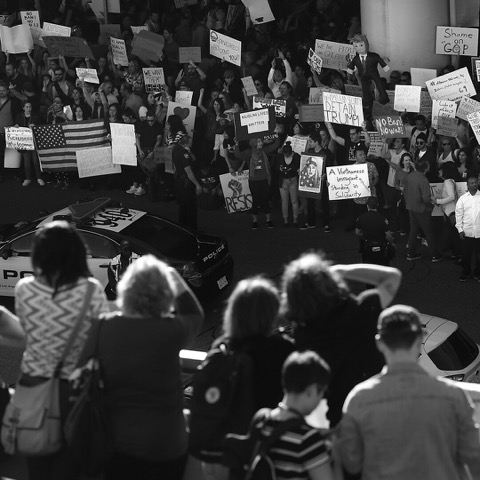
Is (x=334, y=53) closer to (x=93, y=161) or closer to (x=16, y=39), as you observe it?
(x=93, y=161)

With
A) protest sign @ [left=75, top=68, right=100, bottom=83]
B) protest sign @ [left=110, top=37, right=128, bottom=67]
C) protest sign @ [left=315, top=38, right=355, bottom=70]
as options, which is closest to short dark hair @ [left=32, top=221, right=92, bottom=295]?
protest sign @ [left=315, top=38, right=355, bottom=70]

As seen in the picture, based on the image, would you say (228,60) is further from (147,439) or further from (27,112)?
(147,439)

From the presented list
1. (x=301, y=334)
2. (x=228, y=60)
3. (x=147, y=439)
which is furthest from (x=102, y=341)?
(x=228, y=60)

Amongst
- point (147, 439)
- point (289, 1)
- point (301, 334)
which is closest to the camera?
point (147, 439)

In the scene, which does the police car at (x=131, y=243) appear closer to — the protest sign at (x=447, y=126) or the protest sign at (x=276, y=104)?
the protest sign at (x=447, y=126)

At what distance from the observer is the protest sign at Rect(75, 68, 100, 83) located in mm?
21094

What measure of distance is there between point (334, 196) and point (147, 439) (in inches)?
494

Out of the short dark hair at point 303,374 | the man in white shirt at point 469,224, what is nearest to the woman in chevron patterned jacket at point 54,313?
the short dark hair at point 303,374

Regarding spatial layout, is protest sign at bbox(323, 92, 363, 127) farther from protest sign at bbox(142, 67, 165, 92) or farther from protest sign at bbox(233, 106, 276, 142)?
protest sign at bbox(142, 67, 165, 92)

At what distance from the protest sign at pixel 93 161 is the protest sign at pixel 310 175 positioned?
413cm

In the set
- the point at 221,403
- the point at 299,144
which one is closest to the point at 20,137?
the point at 299,144

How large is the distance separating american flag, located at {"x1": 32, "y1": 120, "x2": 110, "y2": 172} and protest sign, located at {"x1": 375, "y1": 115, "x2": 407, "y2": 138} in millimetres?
5868

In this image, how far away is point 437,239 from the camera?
53.9 ft

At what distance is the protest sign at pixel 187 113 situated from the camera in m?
19.9
